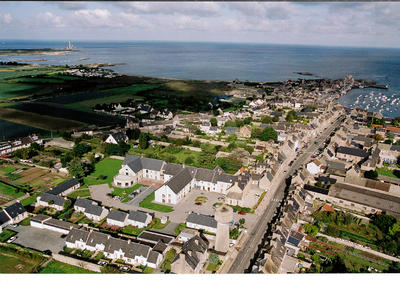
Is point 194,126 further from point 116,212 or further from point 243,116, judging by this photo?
point 116,212

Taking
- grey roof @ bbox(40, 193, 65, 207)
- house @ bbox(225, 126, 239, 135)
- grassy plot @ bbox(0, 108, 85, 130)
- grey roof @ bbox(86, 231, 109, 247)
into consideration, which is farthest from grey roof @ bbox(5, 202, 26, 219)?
house @ bbox(225, 126, 239, 135)

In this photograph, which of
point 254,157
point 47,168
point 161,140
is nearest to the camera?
point 47,168

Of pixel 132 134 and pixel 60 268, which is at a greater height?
pixel 132 134

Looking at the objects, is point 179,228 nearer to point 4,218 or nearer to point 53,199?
point 53,199

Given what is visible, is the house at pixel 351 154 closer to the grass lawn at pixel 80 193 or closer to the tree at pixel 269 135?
the tree at pixel 269 135

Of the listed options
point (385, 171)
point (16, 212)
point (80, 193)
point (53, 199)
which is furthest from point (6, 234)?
point (385, 171)

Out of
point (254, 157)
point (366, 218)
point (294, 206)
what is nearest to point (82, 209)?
point (294, 206)
